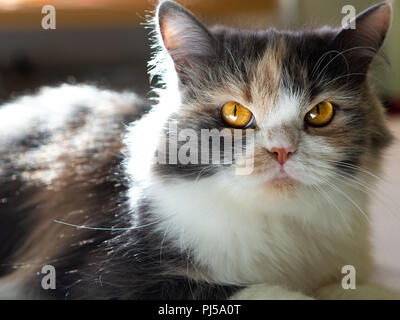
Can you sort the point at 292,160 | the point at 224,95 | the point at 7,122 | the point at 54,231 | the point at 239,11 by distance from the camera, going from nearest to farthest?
the point at 292,160 < the point at 224,95 < the point at 54,231 < the point at 7,122 < the point at 239,11

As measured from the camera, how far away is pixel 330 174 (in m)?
0.97

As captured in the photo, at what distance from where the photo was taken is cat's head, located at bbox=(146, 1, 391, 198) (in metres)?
0.95

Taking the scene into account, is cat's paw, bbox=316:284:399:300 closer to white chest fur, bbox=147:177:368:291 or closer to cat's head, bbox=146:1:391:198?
white chest fur, bbox=147:177:368:291

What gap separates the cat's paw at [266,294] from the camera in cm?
91

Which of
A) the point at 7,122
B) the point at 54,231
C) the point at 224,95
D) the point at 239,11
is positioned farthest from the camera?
the point at 239,11

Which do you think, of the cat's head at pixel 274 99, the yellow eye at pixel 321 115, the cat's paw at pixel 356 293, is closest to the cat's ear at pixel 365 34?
the cat's head at pixel 274 99

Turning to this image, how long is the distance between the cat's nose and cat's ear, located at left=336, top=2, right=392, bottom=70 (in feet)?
1.11

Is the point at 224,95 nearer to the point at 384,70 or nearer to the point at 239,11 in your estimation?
the point at 384,70

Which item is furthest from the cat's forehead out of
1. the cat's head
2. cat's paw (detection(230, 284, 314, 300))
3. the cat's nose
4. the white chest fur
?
cat's paw (detection(230, 284, 314, 300))

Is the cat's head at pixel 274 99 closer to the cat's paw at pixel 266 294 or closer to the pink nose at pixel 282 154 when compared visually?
the pink nose at pixel 282 154

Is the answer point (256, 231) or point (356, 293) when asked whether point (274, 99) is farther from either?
point (356, 293)

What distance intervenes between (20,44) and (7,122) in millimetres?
2198
